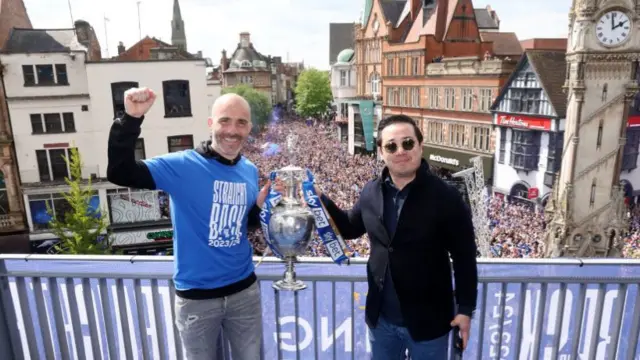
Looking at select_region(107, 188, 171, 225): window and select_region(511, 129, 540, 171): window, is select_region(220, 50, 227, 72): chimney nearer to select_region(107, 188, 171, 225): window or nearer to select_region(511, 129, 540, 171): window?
select_region(107, 188, 171, 225): window

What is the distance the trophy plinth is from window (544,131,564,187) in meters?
22.4

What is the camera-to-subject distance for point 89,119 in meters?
19.2

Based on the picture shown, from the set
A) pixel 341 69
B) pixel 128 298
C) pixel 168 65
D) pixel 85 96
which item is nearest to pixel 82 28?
pixel 85 96

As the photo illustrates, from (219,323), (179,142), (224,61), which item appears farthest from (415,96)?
(224,61)

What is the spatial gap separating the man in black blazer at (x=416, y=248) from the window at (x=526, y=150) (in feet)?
74.9

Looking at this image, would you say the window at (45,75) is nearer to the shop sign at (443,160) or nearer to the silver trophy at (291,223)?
the silver trophy at (291,223)

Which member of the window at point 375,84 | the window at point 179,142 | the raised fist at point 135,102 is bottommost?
the window at point 179,142

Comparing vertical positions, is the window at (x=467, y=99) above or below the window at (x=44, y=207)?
above

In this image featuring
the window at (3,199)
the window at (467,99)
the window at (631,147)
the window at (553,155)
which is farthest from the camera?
the window at (467,99)

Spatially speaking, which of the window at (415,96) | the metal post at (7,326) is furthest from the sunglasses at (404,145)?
Answer: the window at (415,96)

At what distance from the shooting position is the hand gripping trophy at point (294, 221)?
2.69m

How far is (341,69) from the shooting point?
45.7 meters

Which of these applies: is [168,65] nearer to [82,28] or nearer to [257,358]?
[82,28]

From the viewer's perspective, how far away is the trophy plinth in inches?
105
